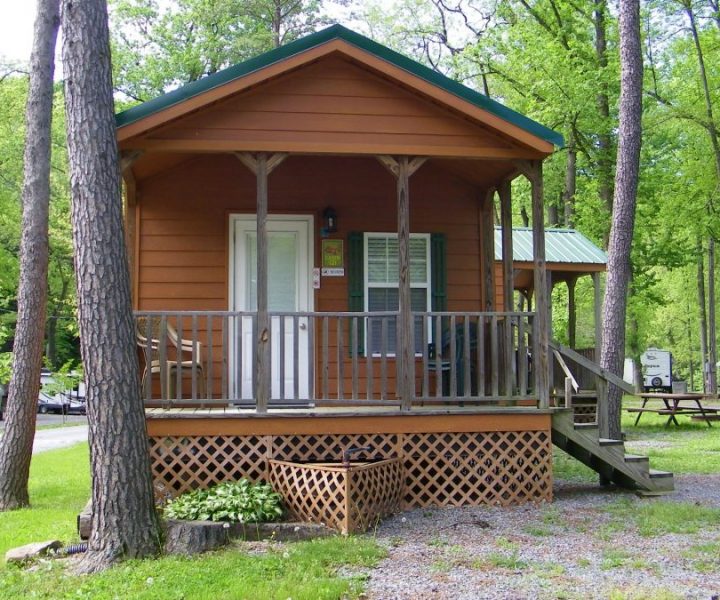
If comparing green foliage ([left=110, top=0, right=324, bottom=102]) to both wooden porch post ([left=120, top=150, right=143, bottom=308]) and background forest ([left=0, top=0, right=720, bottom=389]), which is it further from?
wooden porch post ([left=120, top=150, right=143, bottom=308])

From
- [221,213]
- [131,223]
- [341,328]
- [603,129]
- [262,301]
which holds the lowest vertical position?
[341,328]

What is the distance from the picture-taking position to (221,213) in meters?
9.26

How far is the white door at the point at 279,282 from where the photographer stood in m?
9.18

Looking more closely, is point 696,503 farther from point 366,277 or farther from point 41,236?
point 41,236

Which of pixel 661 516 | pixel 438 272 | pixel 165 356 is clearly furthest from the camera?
pixel 438 272

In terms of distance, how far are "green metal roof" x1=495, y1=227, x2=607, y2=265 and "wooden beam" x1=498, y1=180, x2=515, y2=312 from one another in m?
3.15

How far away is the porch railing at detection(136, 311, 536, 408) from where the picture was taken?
7.54 m

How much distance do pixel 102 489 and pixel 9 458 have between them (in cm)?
374

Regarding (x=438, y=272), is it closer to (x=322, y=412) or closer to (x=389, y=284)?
(x=389, y=284)

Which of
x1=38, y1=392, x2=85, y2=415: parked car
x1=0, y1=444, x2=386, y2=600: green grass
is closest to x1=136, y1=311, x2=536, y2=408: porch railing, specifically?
x1=0, y1=444, x2=386, y2=600: green grass

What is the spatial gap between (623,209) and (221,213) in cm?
527

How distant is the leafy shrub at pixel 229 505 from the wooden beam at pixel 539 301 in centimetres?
281

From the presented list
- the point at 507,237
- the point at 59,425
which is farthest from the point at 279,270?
the point at 59,425

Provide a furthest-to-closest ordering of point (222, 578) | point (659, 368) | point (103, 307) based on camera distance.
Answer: point (659, 368)
point (103, 307)
point (222, 578)
